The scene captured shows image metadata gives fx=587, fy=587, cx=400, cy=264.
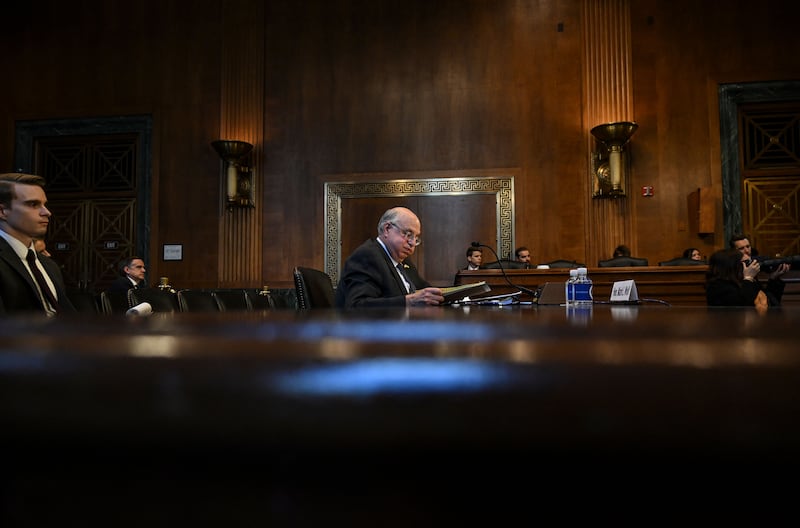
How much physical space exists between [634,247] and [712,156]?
1.48 metres

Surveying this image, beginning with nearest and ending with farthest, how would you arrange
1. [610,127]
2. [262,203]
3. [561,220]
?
[610,127] < [561,220] < [262,203]

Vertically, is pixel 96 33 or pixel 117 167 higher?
pixel 96 33

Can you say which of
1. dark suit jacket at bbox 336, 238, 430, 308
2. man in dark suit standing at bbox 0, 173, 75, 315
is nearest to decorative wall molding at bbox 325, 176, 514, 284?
dark suit jacket at bbox 336, 238, 430, 308

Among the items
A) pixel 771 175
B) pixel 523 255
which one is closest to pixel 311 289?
pixel 523 255

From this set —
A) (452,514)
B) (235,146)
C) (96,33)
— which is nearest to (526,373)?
(452,514)

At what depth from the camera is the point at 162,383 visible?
0.19m

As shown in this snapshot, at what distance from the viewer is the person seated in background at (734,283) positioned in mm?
3781

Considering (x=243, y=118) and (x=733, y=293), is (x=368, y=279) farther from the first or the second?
(x=243, y=118)

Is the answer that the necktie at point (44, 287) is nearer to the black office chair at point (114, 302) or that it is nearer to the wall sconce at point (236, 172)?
the black office chair at point (114, 302)

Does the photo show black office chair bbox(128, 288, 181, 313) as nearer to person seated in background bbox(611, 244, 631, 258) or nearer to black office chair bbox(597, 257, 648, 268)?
black office chair bbox(597, 257, 648, 268)

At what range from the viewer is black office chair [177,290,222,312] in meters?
3.02

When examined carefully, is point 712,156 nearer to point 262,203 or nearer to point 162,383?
point 262,203

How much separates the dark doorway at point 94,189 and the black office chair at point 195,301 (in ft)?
17.4

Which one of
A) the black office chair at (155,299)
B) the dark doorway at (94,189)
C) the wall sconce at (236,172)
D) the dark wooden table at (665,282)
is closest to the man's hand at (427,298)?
the black office chair at (155,299)
